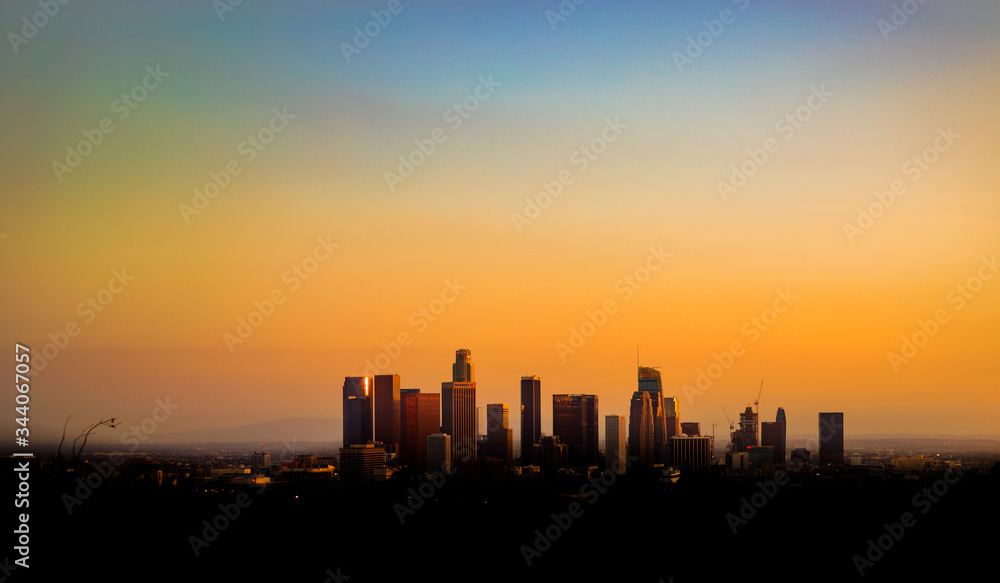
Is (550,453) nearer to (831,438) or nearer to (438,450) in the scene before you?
(438,450)

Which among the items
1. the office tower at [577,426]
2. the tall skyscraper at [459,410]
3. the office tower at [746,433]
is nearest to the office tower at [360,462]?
the tall skyscraper at [459,410]

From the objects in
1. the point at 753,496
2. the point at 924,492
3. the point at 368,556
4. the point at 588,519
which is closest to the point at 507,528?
the point at 588,519

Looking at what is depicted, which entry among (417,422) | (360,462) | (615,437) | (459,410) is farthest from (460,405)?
(360,462)

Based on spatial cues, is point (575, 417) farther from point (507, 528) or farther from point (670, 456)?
point (507, 528)

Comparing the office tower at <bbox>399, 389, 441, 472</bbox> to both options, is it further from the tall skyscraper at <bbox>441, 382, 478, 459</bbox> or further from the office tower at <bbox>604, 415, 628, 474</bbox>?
the office tower at <bbox>604, 415, 628, 474</bbox>

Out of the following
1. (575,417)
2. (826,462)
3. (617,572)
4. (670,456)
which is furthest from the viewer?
(575,417)

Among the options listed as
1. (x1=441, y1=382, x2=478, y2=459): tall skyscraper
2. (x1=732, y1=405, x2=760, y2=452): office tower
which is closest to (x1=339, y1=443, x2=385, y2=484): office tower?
(x1=441, y1=382, x2=478, y2=459): tall skyscraper
